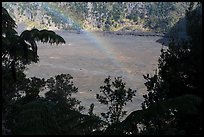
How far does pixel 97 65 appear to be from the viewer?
208 ft

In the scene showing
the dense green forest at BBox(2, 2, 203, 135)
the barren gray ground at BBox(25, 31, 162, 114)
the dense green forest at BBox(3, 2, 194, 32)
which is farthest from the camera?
the dense green forest at BBox(3, 2, 194, 32)

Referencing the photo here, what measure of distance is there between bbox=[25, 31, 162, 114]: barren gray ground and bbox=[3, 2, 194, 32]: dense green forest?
141ft

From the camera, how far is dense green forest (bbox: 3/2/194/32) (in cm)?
13819

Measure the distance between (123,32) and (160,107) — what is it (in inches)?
5115

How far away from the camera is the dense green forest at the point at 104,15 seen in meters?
138

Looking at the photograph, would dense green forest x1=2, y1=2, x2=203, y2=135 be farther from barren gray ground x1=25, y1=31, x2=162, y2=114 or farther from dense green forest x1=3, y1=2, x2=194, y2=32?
dense green forest x1=3, y1=2, x2=194, y2=32

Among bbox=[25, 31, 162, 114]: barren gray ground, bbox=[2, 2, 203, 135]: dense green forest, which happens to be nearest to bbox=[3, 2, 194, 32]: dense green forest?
bbox=[25, 31, 162, 114]: barren gray ground

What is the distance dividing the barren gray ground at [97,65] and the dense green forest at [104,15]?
42881 millimetres

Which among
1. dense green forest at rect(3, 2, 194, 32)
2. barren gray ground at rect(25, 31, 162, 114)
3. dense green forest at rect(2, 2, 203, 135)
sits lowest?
dense green forest at rect(2, 2, 203, 135)

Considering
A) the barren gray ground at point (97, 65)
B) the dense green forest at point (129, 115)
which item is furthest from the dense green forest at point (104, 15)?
the dense green forest at point (129, 115)

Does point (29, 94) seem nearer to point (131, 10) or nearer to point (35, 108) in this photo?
point (35, 108)

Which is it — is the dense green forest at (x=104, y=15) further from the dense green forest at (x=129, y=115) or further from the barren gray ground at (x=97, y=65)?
the dense green forest at (x=129, y=115)

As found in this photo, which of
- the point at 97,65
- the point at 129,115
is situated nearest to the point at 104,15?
the point at 97,65

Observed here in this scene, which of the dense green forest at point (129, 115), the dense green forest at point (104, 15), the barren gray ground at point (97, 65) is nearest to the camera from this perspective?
the dense green forest at point (129, 115)
